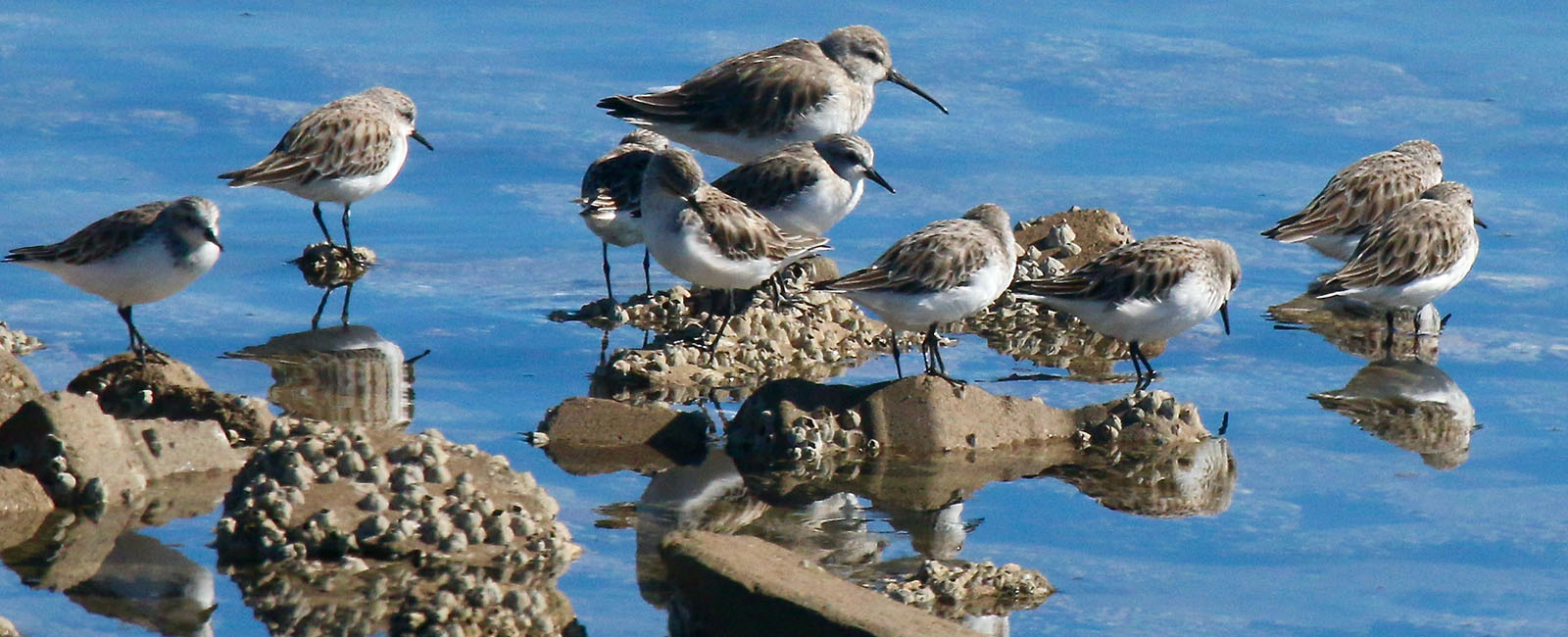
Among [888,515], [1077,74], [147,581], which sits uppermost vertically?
[1077,74]

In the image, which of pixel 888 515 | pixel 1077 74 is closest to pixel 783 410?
pixel 888 515

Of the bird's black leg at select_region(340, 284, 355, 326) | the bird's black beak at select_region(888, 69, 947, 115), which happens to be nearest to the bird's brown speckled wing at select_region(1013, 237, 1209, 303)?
the bird's black leg at select_region(340, 284, 355, 326)

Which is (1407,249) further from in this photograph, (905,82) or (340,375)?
(340,375)

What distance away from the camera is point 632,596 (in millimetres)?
8297

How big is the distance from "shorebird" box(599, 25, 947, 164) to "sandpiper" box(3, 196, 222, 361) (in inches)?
186

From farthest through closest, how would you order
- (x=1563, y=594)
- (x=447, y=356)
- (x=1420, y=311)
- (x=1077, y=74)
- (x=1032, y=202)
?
(x=1077, y=74), (x=1032, y=202), (x=1420, y=311), (x=447, y=356), (x=1563, y=594)

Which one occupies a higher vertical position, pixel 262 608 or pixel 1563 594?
pixel 1563 594

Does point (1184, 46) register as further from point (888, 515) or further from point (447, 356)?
point (888, 515)

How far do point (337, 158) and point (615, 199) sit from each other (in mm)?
2336

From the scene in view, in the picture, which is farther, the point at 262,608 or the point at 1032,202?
the point at 1032,202

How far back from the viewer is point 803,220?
44.6ft

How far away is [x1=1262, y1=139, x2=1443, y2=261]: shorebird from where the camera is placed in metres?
14.5

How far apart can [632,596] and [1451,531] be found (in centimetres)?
417

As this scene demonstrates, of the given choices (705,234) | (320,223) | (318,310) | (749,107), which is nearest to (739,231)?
(705,234)
